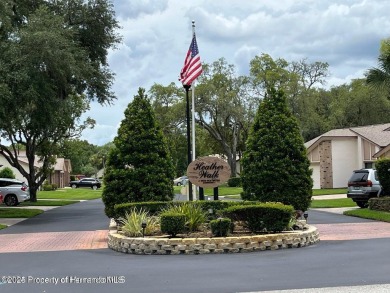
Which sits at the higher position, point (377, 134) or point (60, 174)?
point (377, 134)

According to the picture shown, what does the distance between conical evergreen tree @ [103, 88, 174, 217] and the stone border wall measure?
13.6 ft

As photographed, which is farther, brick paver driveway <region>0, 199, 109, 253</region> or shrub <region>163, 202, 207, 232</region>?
brick paver driveway <region>0, 199, 109, 253</region>

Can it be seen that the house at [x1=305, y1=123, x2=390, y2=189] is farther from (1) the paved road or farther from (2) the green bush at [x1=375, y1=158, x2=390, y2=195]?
(1) the paved road

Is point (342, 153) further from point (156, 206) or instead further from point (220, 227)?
point (220, 227)

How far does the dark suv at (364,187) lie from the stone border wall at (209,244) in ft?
46.5

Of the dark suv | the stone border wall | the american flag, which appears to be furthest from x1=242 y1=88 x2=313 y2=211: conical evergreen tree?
the dark suv

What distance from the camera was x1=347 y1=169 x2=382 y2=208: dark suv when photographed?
88.2 ft

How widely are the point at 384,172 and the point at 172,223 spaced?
13658mm

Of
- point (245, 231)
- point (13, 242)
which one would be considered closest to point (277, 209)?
point (245, 231)

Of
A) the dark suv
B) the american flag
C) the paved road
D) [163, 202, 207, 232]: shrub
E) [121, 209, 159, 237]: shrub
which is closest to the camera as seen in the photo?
the paved road

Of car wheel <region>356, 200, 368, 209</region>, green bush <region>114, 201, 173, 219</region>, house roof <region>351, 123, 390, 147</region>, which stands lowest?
car wheel <region>356, 200, 368, 209</region>

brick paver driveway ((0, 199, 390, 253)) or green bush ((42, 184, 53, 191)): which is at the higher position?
green bush ((42, 184, 53, 191))

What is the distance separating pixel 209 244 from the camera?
1315 centimetres

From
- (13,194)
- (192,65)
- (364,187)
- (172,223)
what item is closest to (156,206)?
(172,223)
